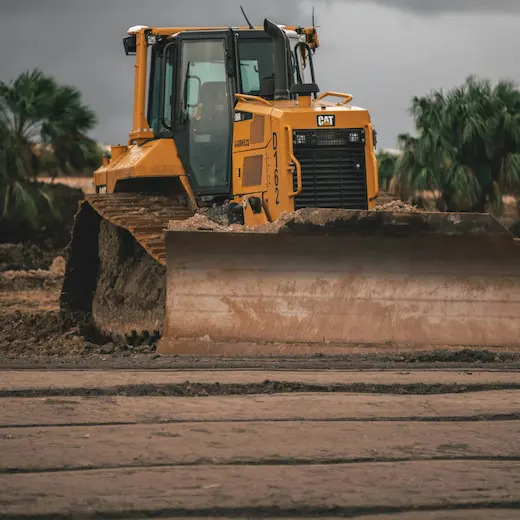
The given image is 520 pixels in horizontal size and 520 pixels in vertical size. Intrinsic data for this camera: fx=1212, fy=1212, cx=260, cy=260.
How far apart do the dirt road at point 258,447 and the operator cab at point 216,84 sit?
4668mm

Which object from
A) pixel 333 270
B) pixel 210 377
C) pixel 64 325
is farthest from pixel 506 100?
pixel 210 377

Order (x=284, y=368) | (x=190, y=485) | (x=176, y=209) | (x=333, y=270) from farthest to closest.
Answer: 1. (x=176, y=209)
2. (x=333, y=270)
3. (x=284, y=368)
4. (x=190, y=485)

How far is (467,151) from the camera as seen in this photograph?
2841 cm

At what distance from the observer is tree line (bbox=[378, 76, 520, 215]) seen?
27781 mm

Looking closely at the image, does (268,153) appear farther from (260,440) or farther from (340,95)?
(260,440)

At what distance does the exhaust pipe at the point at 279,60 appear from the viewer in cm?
1153

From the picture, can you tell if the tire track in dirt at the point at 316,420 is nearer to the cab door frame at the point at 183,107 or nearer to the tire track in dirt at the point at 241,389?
the tire track in dirt at the point at 241,389

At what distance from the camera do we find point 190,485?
4488mm

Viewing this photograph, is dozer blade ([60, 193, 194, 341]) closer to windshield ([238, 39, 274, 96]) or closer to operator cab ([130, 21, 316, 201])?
operator cab ([130, 21, 316, 201])

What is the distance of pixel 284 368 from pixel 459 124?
20.9m

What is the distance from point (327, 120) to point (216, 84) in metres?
1.41

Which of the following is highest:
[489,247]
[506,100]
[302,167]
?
[506,100]

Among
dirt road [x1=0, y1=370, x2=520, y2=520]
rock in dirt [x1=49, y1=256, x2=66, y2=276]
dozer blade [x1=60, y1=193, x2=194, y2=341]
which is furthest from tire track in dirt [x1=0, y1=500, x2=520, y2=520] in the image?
rock in dirt [x1=49, y1=256, x2=66, y2=276]

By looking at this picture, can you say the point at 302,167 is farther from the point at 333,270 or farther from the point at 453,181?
the point at 453,181
